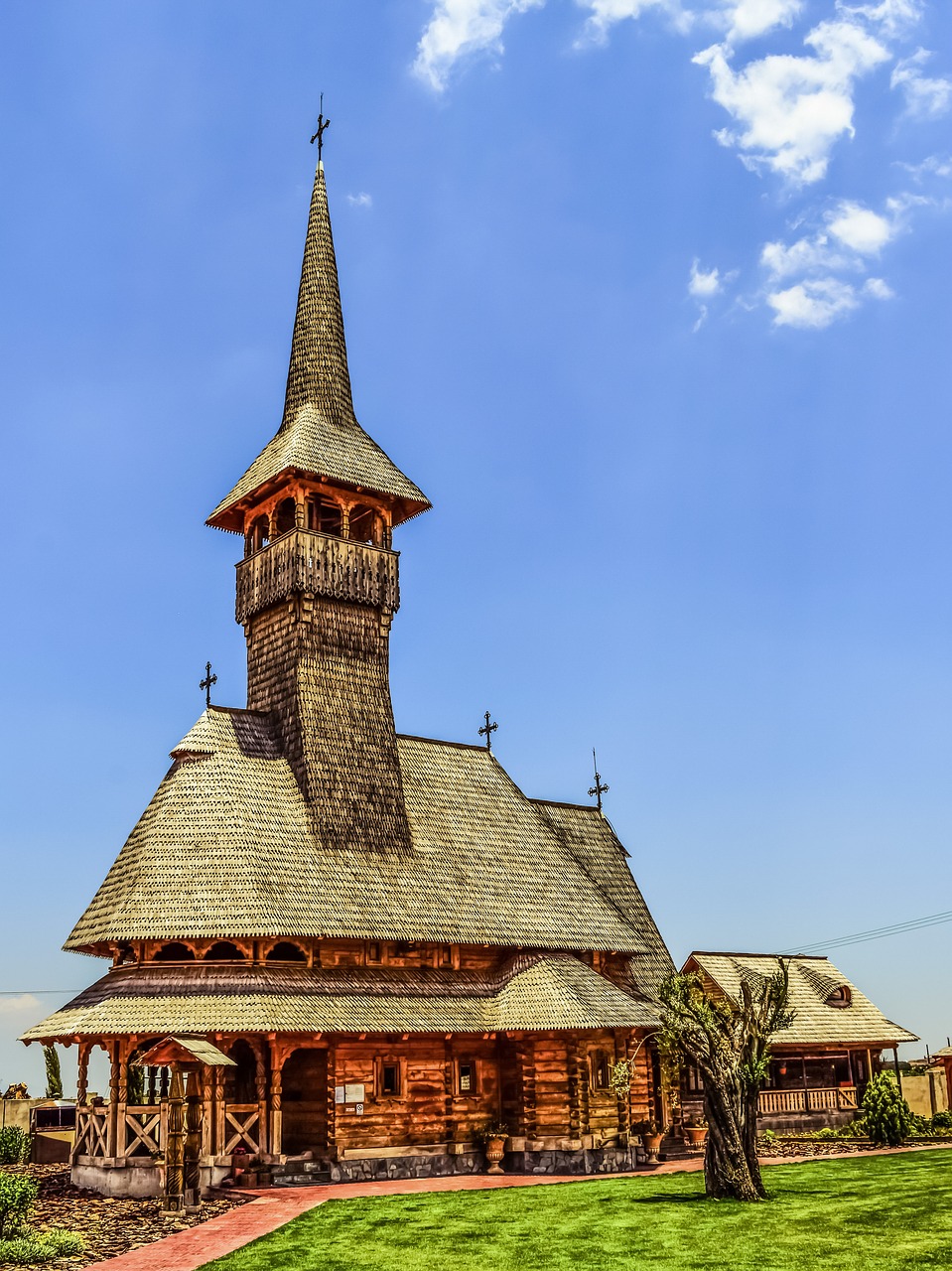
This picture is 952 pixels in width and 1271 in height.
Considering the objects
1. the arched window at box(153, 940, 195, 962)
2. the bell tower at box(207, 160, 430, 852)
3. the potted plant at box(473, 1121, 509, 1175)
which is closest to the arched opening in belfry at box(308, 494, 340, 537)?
the bell tower at box(207, 160, 430, 852)

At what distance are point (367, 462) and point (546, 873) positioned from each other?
38.9 ft

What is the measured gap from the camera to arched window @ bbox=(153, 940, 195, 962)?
82.9 feet

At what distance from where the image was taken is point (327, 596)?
100ft

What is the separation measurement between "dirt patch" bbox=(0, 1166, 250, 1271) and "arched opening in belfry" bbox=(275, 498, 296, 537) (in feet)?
52.9

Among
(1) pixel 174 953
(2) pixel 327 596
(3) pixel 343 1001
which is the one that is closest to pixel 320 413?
(2) pixel 327 596

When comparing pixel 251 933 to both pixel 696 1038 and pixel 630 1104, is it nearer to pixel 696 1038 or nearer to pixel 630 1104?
pixel 696 1038

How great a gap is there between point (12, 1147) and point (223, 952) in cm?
745

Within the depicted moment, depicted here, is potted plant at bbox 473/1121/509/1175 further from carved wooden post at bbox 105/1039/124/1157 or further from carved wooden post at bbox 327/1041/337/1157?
carved wooden post at bbox 105/1039/124/1157

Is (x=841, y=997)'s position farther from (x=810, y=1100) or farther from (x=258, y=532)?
(x=258, y=532)

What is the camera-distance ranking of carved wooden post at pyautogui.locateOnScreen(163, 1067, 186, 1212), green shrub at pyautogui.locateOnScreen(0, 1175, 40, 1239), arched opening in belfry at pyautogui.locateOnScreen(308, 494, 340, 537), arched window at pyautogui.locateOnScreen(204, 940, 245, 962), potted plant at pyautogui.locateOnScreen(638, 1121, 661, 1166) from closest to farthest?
green shrub at pyautogui.locateOnScreen(0, 1175, 40, 1239), carved wooden post at pyautogui.locateOnScreen(163, 1067, 186, 1212), arched window at pyautogui.locateOnScreen(204, 940, 245, 962), potted plant at pyautogui.locateOnScreen(638, 1121, 661, 1166), arched opening in belfry at pyautogui.locateOnScreen(308, 494, 340, 537)

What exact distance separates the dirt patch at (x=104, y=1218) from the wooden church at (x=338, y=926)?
0.85m

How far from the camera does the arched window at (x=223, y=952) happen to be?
2520cm

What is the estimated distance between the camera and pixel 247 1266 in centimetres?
1465

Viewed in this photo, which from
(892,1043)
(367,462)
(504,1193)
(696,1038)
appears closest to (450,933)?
(504,1193)
